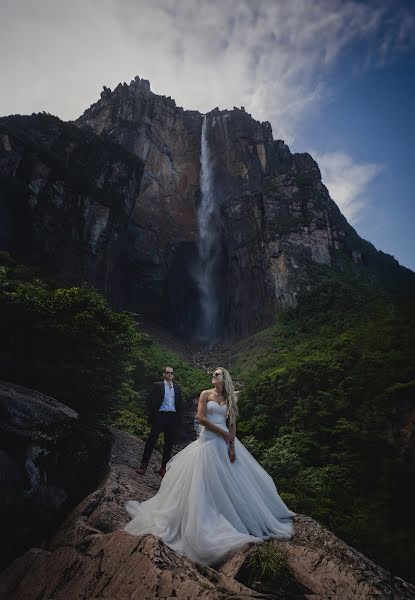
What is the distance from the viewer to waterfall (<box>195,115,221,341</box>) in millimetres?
47753

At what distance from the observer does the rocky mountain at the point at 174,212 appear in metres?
32.1

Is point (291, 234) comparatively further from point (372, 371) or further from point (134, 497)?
point (134, 497)

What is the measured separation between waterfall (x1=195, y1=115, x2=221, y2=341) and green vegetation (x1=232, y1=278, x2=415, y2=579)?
24.8 metres

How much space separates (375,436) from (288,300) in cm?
2828

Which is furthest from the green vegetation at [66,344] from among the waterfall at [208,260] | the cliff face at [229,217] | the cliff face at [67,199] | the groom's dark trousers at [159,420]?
the waterfall at [208,260]

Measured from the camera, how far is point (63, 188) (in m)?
32.7

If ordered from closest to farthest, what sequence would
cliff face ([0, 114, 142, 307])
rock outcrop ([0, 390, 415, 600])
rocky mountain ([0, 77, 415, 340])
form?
rock outcrop ([0, 390, 415, 600]) → cliff face ([0, 114, 142, 307]) → rocky mountain ([0, 77, 415, 340])

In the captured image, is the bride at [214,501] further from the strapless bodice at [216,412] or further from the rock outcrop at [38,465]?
the rock outcrop at [38,465]

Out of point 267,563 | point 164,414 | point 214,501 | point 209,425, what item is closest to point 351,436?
point 164,414

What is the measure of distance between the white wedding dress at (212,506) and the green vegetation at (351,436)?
A: 14.2 feet

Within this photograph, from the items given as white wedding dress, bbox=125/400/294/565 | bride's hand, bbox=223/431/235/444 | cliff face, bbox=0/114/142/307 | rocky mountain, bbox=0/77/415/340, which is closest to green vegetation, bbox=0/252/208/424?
white wedding dress, bbox=125/400/294/565

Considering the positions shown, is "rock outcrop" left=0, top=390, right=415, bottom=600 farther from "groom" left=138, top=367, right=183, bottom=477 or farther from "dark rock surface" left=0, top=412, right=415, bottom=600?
"groom" left=138, top=367, right=183, bottom=477

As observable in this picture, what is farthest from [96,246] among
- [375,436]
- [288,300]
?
[375,436]

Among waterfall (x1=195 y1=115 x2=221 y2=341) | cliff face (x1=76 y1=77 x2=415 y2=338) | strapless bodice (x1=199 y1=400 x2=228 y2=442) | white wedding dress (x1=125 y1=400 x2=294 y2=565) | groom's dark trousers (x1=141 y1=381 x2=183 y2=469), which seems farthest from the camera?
waterfall (x1=195 y1=115 x2=221 y2=341)
